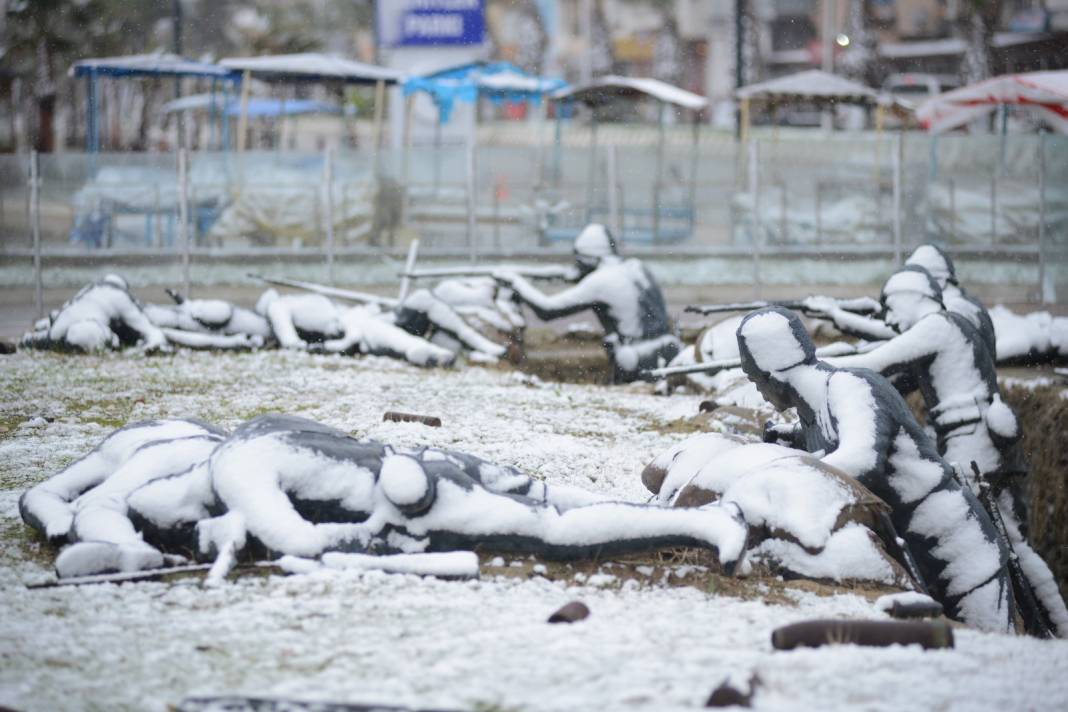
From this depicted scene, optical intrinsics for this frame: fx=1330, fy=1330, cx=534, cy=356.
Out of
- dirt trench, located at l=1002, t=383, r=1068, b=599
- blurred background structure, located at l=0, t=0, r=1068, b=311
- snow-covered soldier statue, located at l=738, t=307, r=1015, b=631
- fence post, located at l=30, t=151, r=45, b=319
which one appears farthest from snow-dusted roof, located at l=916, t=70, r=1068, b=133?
snow-covered soldier statue, located at l=738, t=307, r=1015, b=631

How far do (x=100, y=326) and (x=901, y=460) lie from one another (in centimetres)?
737

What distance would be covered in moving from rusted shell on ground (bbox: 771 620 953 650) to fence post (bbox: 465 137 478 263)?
12.8m

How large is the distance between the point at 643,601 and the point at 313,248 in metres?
12.3

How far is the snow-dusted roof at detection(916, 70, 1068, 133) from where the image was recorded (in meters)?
17.2

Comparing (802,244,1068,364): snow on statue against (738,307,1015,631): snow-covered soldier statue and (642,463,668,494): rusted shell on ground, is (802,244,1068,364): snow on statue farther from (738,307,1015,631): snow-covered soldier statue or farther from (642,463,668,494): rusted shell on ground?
(642,463,668,494): rusted shell on ground

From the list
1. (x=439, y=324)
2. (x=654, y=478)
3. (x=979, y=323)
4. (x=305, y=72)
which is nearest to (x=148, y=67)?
(x=305, y=72)

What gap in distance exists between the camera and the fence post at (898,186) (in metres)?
16.2

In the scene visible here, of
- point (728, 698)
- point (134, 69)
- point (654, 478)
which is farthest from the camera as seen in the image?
point (134, 69)

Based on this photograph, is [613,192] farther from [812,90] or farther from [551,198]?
[812,90]

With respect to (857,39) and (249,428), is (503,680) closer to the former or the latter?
(249,428)

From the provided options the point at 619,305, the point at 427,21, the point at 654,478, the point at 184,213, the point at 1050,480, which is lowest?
the point at 1050,480

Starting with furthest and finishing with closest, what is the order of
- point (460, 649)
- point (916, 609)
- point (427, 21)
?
point (427, 21)
point (916, 609)
point (460, 649)

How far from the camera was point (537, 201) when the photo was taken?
16922mm

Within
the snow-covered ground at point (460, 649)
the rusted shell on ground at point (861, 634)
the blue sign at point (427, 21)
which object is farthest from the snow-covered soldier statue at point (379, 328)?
the blue sign at point (427, 21)
